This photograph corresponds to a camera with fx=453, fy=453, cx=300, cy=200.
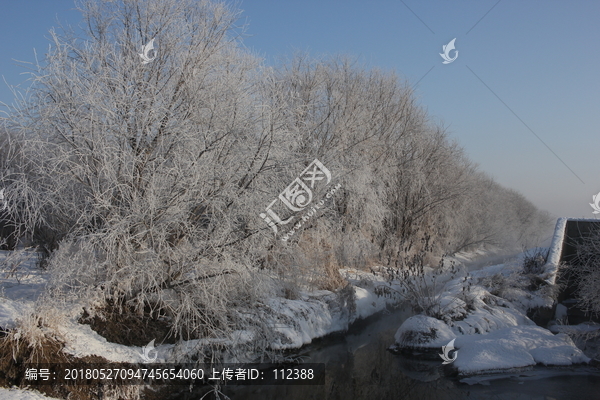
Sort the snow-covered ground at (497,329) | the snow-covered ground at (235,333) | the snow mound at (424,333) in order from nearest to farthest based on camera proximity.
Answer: the snow-covered ground at (235,333) < the snow-covered ground at (497,329) < the snow mound at (424,333)

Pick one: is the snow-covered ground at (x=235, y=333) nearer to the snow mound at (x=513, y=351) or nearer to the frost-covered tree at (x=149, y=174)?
the frost-covered tree at (x=149, y=174)

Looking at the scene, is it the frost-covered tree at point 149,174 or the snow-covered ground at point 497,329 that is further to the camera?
the snow-covered ground at point 497,329

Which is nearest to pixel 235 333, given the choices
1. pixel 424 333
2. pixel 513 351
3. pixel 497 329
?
pixel 424 333

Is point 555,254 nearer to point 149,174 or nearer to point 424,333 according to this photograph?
point 424,333

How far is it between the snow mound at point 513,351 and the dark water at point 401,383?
23 centimetres

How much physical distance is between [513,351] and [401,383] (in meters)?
2.54

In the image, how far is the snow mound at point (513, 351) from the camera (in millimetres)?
8742

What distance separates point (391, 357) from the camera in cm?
959

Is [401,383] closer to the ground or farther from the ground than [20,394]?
closer to the ground

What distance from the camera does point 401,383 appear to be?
827 centimetres

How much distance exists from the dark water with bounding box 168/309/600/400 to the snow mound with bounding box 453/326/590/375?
227 millimetres

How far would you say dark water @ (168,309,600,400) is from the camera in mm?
7609

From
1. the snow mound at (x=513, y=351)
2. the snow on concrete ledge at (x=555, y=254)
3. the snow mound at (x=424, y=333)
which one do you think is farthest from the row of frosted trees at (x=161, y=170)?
the snow on concrete ledge at (x=555, y=254)

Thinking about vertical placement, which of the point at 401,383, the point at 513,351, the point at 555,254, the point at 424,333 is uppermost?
the point at 555,254
